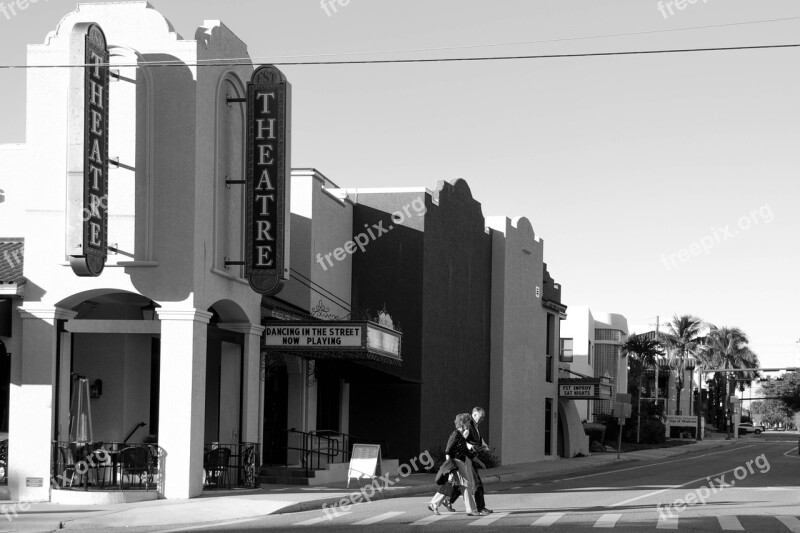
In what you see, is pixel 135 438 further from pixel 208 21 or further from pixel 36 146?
pixel 208 21

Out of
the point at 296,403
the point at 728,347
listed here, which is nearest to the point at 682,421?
the point at 728,347

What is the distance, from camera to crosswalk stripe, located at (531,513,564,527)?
16.6m

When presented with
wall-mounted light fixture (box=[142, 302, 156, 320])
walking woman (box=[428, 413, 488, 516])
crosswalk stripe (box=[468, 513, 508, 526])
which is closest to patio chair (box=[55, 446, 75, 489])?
wall-mounted light fixture (box=[142, 302, 156, 320])

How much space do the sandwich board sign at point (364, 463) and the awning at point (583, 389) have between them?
2197 cm

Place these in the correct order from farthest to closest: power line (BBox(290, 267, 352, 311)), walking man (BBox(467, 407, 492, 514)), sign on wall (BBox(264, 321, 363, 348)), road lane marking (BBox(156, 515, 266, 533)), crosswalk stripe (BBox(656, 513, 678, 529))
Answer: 1. power line (BBox(290, 267, 352, 311))
2. sign on wall (BBox(264, 321, 363, 348))
3. walking man (BBox(467, 407, 492, 514))
4. crosswalk stripe (BBox(656, 513, 678, 529))
5. road lane marking (BBox(156, 515, 266, 533))

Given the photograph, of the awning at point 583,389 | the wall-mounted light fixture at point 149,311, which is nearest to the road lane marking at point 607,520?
the wall-mounted light fixture at point 149,311

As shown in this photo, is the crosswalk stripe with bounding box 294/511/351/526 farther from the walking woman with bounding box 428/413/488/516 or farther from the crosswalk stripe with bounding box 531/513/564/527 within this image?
the crosswalk stripe with bounding box 531/513/564/527

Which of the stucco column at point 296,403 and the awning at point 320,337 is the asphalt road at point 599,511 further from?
the stucco column at point 296,403

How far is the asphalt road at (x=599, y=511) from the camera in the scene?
645 inches

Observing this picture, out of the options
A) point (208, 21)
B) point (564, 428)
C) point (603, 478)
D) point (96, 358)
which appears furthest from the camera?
point (564, 428)

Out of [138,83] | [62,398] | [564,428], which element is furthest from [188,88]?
[564,428]

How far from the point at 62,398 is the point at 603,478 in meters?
16.3

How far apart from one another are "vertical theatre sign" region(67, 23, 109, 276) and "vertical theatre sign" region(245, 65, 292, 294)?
11.0 ft

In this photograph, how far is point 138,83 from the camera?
66.6 feet
